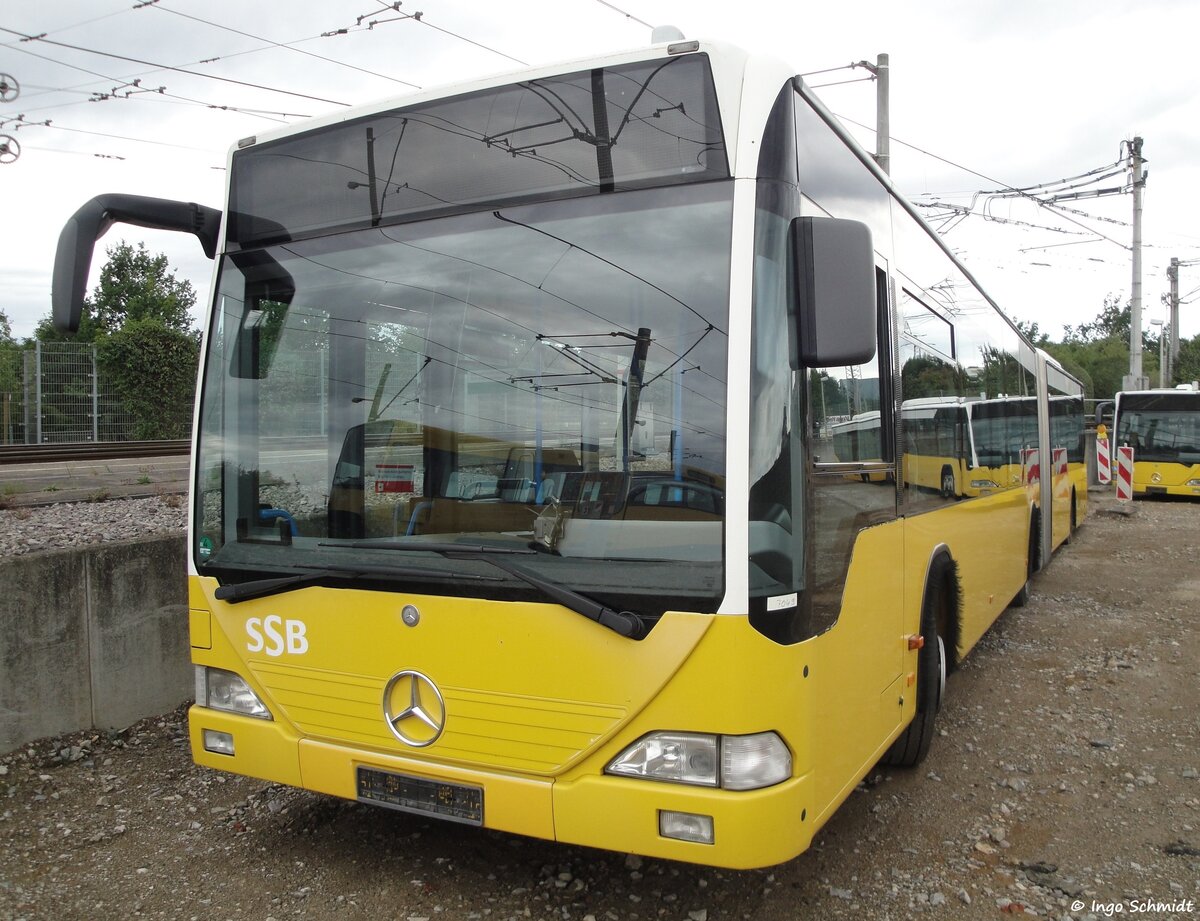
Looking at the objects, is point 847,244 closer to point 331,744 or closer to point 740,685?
point 740,685

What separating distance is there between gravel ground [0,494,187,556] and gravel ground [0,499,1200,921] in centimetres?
187

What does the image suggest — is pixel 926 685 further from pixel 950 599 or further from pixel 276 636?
pixel 276 636

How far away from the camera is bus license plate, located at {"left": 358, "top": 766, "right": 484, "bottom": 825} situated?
3104 millimetres

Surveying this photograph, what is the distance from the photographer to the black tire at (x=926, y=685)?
181 inches

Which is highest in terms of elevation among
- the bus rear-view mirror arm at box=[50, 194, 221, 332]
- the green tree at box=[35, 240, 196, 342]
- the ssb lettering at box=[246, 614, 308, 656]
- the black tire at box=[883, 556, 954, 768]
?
the green tree at box=[35, 240, 196, 342]

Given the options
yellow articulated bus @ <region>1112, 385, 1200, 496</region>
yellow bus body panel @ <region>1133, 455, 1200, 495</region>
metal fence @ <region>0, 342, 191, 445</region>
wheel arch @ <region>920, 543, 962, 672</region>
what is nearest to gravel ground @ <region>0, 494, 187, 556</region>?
wheel arch @ <region>920, 543, 962, 672</region>

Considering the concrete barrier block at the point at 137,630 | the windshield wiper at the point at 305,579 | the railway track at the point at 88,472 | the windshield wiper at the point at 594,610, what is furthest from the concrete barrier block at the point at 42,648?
the railway track at the point at 88,472

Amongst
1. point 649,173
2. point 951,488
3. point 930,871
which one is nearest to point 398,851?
point 930,871

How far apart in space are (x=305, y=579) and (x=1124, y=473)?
63.3 feet

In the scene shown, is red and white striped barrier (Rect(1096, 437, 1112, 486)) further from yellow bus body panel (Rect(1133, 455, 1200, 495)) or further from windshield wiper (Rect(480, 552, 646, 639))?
windshield wiper (Rect(480, 552, 646, 639))

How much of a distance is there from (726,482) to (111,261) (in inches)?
2630

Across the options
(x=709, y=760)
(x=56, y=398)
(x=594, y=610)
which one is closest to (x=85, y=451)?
(x=56, y=398)

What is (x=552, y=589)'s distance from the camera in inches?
113

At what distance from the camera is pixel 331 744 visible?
Result: 3.39 meters
